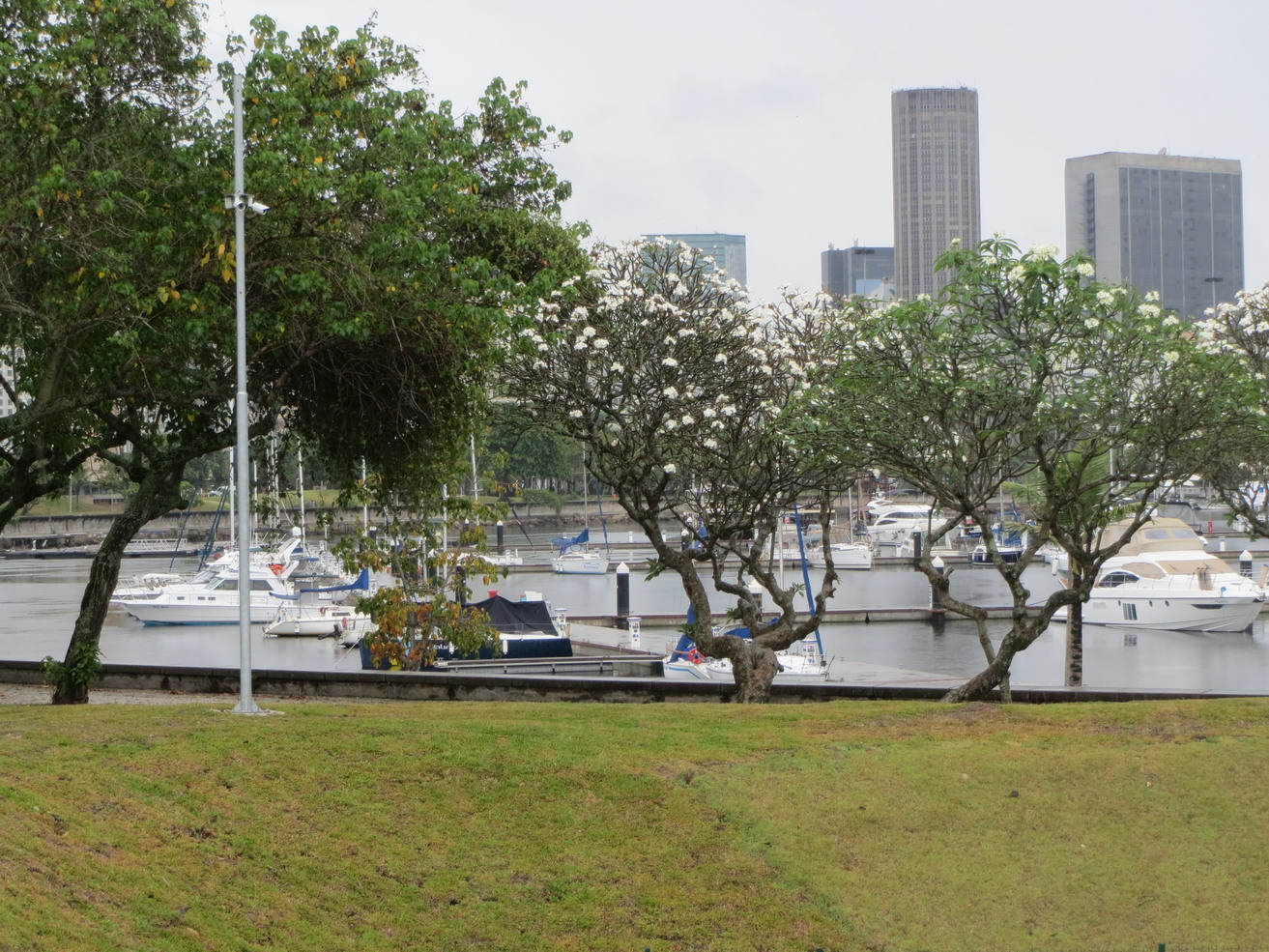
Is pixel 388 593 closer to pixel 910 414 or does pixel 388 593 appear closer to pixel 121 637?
pixel 910 414

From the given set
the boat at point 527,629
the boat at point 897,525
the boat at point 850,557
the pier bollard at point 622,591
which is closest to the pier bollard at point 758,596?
the pier bollard at point 622,591

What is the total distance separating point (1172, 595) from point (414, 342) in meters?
36.5

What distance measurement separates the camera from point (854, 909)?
866 centimetres

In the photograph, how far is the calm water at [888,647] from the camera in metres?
35.7

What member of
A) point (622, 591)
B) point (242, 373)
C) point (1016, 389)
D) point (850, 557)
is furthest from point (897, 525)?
point (242, 373)

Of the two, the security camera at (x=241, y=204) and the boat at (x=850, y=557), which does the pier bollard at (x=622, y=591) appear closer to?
the boat at (x=850, y=557)

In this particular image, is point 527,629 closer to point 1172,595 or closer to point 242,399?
point 242,399

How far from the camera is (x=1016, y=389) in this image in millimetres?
14766

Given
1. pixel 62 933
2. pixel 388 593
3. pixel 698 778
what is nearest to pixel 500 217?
pixel 388 593

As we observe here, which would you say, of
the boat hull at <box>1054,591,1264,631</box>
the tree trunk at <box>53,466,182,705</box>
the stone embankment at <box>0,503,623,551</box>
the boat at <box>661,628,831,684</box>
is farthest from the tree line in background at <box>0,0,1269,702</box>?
the stone embankment at <box>0,503,623,551</box>

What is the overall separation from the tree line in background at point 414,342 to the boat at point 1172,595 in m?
28.6

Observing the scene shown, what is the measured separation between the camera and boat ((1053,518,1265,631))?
43.5 m

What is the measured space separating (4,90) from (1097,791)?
38.9 ft

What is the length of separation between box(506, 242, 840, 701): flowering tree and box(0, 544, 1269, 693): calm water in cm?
1320
